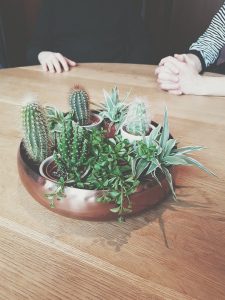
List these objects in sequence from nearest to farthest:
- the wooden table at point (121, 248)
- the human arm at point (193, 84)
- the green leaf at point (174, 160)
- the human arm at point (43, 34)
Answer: the wooden table at point (121, 248), the green leaf at point (174, 160), the human arm at point (193, 84), the human arm at point (43, 34)

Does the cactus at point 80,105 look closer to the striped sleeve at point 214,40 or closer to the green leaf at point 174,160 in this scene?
the green leaf at point 174,160

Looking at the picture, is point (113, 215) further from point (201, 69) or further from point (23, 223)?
point (201, 69)

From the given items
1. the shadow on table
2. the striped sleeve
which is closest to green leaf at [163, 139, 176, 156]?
the shadow on table

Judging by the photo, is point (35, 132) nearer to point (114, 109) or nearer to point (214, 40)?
point (114, 109)

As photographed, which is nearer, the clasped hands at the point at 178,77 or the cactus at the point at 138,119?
the cactus at the point at 138,119

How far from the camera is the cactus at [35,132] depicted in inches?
23.4

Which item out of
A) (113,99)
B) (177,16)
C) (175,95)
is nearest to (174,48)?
(177,16)

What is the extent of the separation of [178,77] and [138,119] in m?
0.61

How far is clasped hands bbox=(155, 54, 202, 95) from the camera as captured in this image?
1183 mm

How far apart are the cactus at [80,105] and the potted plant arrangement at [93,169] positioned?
143mm

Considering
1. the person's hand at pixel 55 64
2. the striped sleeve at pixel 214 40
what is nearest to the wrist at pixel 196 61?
the striped sleeve at pixel 214 40

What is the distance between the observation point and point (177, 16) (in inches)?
125

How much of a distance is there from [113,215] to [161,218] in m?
0.10

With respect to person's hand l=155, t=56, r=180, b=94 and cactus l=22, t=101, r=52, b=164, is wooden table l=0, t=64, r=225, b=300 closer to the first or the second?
cactus l=22, t=101, r=52, b=164
